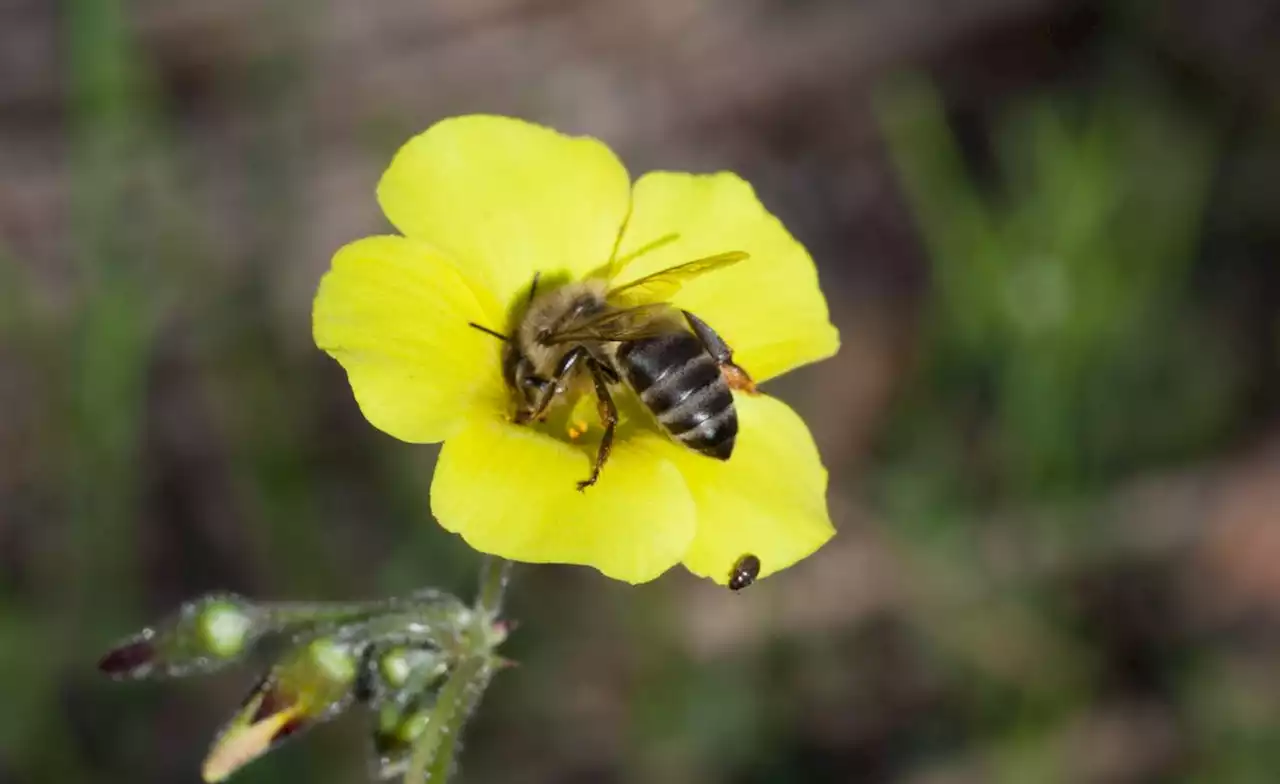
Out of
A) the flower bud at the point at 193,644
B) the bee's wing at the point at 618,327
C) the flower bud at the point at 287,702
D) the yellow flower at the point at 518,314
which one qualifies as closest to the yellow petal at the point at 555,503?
the yellow flower at the point at 518,314

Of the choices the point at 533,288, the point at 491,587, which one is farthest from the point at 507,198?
the point at 491,587

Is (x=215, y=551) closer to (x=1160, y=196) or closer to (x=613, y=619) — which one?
(x=613, y=619)

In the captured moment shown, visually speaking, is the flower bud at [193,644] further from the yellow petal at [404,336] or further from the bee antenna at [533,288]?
the bee antenna at [533,288]

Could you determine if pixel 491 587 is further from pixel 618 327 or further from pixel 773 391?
pixel 773 391

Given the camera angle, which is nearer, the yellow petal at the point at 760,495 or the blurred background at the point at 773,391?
the yellow petal at the point at 760,495

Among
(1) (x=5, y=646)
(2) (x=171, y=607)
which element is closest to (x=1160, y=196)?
(2) (x=171, y=607)

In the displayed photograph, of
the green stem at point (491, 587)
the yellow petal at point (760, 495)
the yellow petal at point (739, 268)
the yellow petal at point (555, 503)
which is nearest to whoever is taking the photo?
the yellow petal at point (555, 503)
